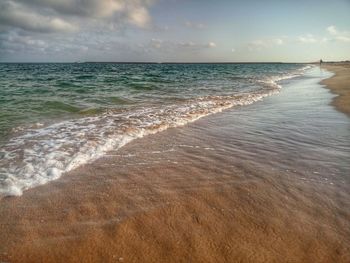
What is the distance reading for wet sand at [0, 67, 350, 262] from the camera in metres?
2.71

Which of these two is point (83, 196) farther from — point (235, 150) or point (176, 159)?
point (235, 150)

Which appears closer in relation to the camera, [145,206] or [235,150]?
[145,206]

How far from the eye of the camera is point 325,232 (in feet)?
9.71

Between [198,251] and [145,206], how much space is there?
1004 millimetres

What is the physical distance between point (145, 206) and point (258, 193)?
1461mm

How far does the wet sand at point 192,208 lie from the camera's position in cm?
271

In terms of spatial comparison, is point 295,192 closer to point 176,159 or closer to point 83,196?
point 176,159

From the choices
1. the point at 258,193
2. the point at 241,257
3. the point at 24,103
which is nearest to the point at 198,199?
the point at 258,193

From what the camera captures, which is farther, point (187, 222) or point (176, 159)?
point (176, 159)

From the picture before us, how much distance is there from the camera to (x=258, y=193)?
3797 mm

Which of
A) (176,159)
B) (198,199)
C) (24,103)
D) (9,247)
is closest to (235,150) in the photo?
(176,159)

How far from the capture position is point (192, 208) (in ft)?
11.3

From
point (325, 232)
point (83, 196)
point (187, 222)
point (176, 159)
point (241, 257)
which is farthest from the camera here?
point (176, 159)

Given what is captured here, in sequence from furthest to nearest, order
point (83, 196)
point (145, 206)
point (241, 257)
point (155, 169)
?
point (155, 169)
point (83, 196)
point (145, 206)
point (241, 257)
